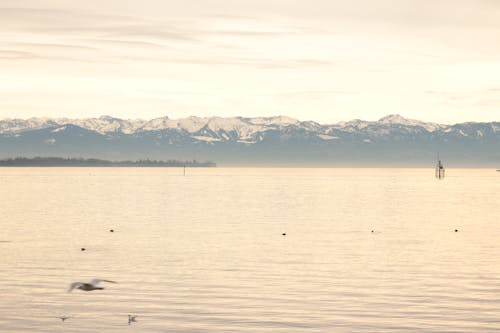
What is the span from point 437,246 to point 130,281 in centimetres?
3204

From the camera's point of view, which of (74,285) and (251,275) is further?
(251,275)

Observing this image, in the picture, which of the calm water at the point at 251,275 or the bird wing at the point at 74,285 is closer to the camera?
the calm water at the point at 251,275

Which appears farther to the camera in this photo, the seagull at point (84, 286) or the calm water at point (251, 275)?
the seagull at point (84, 286)

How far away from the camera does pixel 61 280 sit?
156ft

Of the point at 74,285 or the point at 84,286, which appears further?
the point at 84,286

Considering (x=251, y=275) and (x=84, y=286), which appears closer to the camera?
(x=84, y=286)

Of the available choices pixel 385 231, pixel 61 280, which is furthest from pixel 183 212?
pixel 61 280

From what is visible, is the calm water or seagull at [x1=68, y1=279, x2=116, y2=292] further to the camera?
seagull at [x1=68, y1=279, x2=116, y2=292]

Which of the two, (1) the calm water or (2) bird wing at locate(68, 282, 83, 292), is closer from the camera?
(1) the calm water

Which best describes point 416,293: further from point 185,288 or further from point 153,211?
point 153,211

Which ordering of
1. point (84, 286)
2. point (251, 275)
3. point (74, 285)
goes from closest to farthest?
point (74, 285) < point (84, 286) < point (251, 275)

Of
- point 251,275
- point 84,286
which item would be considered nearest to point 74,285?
point 84,286

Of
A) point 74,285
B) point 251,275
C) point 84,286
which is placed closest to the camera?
point 74,285

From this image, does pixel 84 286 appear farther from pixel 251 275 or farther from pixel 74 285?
pixel 251 275
